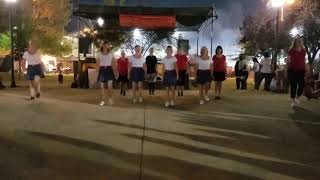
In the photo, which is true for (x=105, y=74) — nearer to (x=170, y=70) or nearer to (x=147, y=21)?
(x=170, y=70)

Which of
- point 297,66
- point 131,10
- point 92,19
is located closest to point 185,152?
point 297,66

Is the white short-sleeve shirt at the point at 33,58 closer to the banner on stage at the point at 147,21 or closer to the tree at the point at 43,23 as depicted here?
the banner on stage at the point at 147,21

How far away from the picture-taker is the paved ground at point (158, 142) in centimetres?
704

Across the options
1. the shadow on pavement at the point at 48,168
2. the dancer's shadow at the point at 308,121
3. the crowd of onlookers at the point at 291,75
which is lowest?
the shadow on pavement at the point at 48,168

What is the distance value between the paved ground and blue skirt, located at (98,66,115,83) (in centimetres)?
100

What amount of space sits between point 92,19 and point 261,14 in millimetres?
23849

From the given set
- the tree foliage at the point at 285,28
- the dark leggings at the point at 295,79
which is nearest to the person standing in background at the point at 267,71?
the tree foliage at the point at 285,28

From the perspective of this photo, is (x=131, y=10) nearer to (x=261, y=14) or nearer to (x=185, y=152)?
(x=185, y=152)

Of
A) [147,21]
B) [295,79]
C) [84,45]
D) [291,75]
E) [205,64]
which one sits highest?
[147,21]

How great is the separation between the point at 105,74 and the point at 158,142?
6479mm

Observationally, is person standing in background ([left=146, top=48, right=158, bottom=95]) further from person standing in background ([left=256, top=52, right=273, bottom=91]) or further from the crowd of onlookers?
person standing in background ([left=256, top=52, right=273, bottom=91])

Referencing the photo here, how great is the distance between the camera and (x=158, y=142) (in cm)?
907

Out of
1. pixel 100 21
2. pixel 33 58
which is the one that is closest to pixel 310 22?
pixel 100 21

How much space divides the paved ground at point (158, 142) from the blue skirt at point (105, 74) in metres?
1.00
